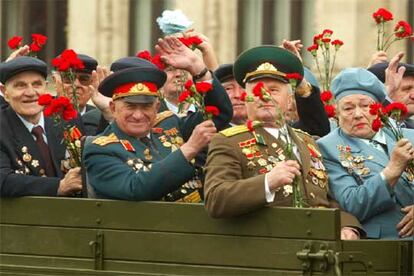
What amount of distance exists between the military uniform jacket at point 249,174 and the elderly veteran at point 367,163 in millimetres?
115

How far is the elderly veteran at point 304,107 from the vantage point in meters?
10.5

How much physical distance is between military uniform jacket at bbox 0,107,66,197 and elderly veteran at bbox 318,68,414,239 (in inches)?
59.1

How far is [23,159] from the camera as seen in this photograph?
34.1ft

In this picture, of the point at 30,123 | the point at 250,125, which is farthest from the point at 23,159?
the point at 250,125

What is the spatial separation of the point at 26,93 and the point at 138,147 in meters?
1.12

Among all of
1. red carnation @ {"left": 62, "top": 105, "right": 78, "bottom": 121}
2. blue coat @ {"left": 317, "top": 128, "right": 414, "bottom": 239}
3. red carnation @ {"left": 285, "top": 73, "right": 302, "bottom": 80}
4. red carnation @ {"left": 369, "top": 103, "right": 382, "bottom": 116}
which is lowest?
blue coat @ {"left": 317, "top": 128, "right": 414, "bottom": 239}

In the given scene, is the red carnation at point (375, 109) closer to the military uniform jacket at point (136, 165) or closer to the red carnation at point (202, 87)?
the red carnation at point (202, 87)

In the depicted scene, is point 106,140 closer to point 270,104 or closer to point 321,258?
point 270,104

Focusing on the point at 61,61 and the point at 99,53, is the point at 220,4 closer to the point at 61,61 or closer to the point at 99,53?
the point at 99,53

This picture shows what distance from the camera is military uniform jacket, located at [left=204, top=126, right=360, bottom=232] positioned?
29.4 ft

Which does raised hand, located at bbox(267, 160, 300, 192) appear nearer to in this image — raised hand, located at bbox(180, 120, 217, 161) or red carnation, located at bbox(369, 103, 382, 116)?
raised hand, located at bbox(180, 120, 217, 161)

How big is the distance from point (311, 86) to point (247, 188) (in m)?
1.68

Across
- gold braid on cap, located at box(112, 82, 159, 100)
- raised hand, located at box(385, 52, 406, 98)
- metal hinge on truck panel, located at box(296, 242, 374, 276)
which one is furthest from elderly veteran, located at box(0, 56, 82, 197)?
raised hand, located at box(385, 52, 406, 98)

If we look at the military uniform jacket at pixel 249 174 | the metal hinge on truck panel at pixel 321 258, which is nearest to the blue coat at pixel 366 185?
the military uniform jacket at pixel 249 174
